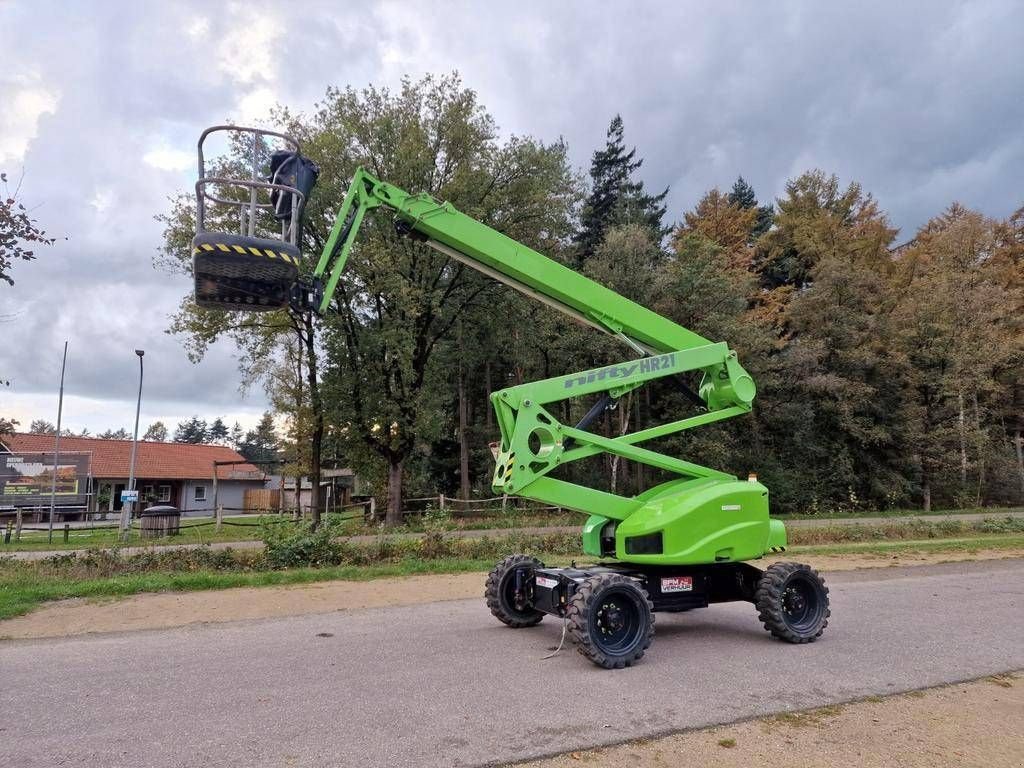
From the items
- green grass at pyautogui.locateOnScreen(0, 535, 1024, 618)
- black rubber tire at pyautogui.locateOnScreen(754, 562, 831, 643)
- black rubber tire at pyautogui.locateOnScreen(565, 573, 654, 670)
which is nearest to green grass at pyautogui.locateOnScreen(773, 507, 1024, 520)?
green grass at pyautogui.locateOnScreen(0, 535, 1024, 618)

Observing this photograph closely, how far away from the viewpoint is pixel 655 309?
31609mm

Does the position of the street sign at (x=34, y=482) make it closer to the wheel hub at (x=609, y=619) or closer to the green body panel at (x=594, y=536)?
the green body panel at (x=594, y=536)

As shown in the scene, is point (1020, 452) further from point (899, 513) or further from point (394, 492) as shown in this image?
point (394, 492)

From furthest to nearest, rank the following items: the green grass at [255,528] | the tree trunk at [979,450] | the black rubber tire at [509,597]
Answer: the tree trunk at [979,450] < the green grass at [255,528] < the black rubber tire at [509,597]

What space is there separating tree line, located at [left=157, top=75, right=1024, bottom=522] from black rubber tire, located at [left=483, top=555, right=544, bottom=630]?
16.1 m

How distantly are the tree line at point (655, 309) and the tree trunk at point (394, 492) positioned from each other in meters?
0.09

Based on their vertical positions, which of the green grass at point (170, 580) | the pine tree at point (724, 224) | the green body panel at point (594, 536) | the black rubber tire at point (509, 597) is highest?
the pine tree at point (724, 224)

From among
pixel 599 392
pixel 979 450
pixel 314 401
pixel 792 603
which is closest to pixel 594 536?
pixel 599 392

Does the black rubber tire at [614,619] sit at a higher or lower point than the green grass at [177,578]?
higher

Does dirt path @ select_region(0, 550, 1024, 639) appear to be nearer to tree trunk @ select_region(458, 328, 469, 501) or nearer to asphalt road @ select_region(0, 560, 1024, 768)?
asphalt road @ select_region(0, 560, 1024, 768)

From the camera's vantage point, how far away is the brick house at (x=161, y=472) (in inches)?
1631

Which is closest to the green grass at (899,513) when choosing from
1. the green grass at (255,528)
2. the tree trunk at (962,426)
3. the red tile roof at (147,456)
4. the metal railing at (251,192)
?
the green grass at (255,528)

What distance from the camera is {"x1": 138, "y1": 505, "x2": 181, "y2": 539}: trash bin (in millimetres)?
20922

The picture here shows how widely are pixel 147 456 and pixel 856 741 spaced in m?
50.2
